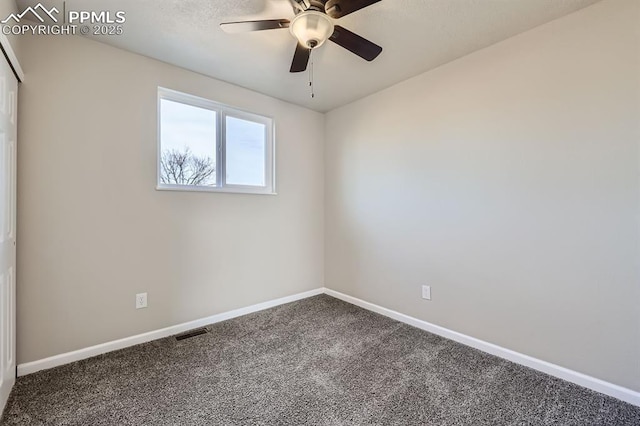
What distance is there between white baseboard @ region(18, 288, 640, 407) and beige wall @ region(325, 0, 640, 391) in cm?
5

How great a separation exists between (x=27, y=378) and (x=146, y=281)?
0.85 m

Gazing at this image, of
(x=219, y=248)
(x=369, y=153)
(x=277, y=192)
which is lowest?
(x=219, y=248)

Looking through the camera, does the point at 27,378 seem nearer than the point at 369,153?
Yes

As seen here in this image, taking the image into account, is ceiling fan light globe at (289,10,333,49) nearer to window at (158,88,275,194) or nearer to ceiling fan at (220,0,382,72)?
ceiling fan at (220,0,382,72)

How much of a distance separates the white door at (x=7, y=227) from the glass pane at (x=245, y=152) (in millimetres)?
1510

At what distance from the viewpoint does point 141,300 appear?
230 cm

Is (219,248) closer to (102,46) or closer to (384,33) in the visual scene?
(102,46)

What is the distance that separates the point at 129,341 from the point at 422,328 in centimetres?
253

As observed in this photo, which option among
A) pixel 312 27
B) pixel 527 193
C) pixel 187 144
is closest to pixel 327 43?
pixel 312 27

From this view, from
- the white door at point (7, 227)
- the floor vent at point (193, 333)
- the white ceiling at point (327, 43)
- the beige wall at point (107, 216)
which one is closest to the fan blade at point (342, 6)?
the white ceiling at point (327, 43)

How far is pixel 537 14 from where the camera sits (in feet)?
5.93

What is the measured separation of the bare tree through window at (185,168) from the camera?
2494mm

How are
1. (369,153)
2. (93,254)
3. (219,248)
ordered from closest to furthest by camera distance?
(93,254), (219,248), (369,153)

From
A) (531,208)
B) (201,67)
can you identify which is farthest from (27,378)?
(531,208)
